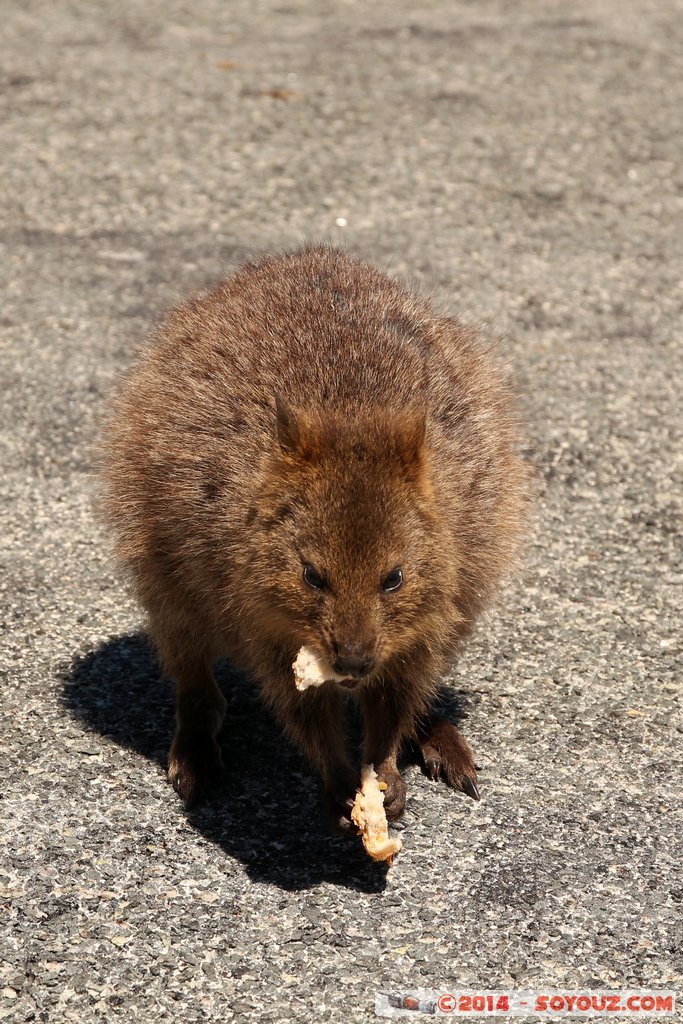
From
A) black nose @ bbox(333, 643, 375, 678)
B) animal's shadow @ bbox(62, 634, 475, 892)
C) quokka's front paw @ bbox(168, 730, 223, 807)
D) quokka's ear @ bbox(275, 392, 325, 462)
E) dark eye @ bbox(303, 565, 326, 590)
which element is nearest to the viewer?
black nose @ bbox(333, 643, 375, 678)

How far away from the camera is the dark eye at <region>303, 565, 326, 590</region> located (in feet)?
13.2

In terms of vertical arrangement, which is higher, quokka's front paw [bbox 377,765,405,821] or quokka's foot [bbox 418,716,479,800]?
quokka's front paw [bbox 377,765,405,821]

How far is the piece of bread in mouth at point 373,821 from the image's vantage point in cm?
418

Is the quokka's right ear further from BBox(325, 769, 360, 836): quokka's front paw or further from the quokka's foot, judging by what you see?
the quokka's foot

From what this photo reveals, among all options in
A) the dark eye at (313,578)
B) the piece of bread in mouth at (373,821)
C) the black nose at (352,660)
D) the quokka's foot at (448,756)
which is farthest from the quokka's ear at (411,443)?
the quokka's foot at (448,756)

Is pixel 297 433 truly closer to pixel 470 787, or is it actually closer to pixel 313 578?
pixel 313 578

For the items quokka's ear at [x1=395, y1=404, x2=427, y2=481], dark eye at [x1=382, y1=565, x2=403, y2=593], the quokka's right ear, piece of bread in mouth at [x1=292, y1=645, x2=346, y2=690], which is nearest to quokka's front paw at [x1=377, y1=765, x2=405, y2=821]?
piece of bread in mouth at [x1=292, y1=645, x2=346, y2=690]

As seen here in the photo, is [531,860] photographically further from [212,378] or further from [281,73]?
[281,73]

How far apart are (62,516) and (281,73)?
599 cm

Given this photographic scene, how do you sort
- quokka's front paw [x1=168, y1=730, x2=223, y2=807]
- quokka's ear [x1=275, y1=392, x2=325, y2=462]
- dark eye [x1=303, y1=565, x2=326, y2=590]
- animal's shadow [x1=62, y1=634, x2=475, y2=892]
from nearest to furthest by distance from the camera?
dark eye [x1=303, y1=565, x2=326, y2=590]
quokka's ear [x1=275, y1=392, x2=325, y2=462]
animal's shadow [x1=62, y1=634, x2=475, y2=892]
quokka's front paw [x1=168, y1=730, x2=223, y2=807]

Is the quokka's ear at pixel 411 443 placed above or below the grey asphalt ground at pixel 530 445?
above

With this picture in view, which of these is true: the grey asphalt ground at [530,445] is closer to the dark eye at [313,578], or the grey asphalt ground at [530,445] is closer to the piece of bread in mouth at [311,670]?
the piece of bread in mouth at [311,670]

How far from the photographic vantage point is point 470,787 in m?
4.70

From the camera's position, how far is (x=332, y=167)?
9656mm
